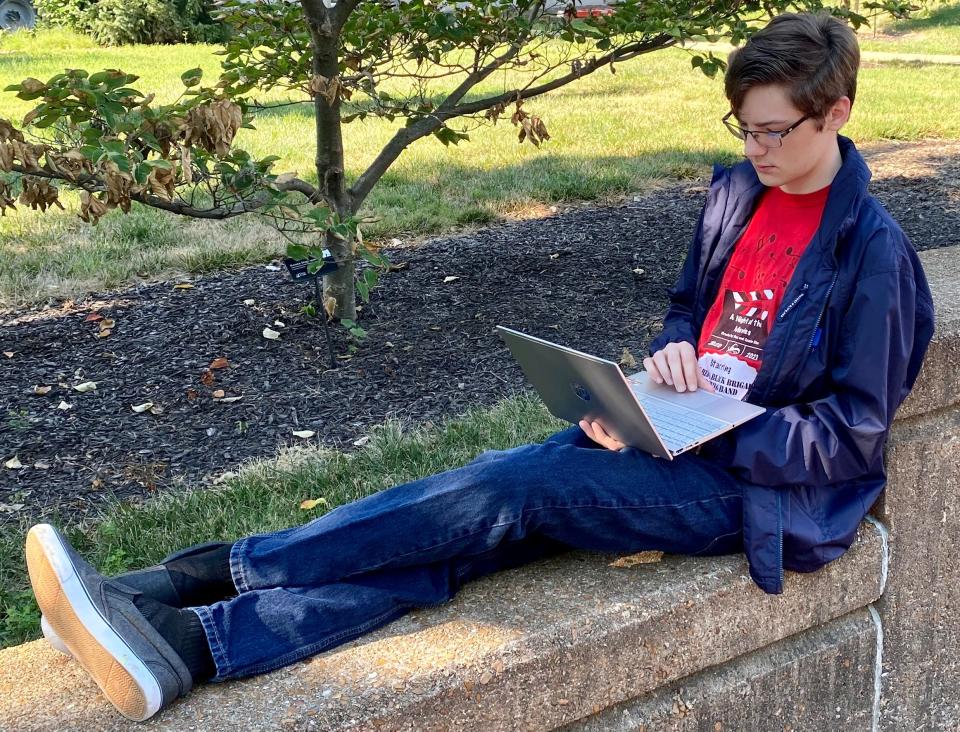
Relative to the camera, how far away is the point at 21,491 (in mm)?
3418

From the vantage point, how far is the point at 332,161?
4.51 meters

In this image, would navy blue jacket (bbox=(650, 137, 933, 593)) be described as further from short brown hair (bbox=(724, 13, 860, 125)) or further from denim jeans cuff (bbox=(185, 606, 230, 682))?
denim jeans cuff (bbox=(185, 606, 230, 682))

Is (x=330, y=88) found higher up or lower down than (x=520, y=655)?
higher up

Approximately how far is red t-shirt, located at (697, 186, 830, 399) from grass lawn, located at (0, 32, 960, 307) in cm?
373

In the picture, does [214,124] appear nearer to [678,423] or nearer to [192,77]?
[192,77]

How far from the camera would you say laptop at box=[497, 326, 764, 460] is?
1.99 metres

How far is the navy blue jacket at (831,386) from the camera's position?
202 centimetres

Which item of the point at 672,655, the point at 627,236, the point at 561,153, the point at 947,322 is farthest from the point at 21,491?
the point at 561,153

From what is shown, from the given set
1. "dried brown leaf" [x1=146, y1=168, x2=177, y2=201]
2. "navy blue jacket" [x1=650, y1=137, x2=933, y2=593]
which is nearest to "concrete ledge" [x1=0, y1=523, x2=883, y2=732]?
"navy blue jacket" [x1=650, y1=137, x2=933, y2=593]

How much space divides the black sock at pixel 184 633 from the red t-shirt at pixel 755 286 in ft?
4.03

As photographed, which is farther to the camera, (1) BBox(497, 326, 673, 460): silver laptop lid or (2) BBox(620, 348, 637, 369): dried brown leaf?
(2) BBox(620, 348, 637, 369): dried brown leaf

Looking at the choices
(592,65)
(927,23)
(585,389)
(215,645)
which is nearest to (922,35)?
(927,23)

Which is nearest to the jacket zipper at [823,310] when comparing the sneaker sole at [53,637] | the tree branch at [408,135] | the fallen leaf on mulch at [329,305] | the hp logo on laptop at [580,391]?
the hp logo on laptop at [580,391]

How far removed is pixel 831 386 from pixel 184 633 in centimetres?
137
